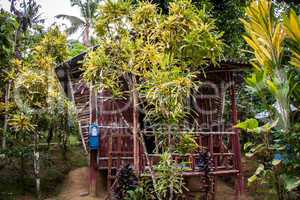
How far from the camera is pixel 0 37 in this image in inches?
269

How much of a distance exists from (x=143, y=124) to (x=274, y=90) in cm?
524

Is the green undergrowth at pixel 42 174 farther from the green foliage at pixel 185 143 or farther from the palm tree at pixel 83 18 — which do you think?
the palm tree at pixel 83 18

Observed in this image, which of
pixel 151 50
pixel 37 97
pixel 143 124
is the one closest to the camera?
pixel 151 50

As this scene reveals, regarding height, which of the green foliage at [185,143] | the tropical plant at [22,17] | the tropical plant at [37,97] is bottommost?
the green foliage at [185,143]

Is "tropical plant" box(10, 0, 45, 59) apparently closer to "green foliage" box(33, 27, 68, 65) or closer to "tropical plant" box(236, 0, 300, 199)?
"green foliage" box(33, 27, 68, 65)

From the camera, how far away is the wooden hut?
766 centimetres

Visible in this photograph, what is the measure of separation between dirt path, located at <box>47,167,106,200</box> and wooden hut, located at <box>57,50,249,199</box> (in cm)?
46

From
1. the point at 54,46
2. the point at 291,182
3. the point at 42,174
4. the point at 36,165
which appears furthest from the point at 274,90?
the point at 54,46

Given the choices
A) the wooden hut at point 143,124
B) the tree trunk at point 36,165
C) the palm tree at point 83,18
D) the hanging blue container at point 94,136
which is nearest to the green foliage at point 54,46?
the wooden hut at point 143,124

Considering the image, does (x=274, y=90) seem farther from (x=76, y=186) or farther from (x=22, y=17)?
(x=22, y=17)

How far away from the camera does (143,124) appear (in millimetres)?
9125

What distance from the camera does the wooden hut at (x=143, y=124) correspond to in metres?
7.66

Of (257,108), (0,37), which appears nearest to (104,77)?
(0,37)

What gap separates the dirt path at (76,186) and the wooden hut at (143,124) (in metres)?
0.46
